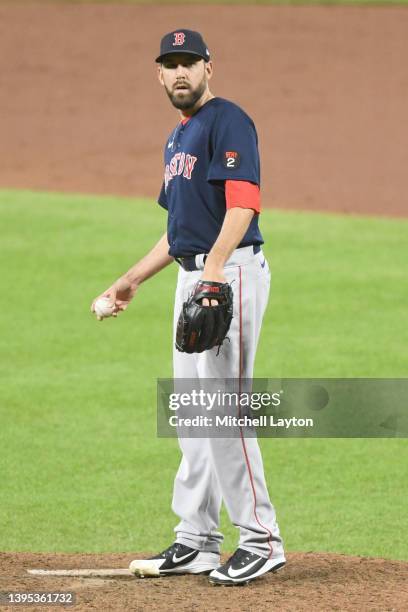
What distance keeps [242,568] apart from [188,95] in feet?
5.21

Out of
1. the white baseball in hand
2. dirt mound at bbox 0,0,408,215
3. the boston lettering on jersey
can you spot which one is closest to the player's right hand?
the white baseball in hand

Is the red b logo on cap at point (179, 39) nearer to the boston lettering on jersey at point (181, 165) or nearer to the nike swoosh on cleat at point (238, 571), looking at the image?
the boston lettering on jersey at point (181, 165)

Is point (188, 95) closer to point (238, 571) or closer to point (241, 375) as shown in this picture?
point (241, 375)

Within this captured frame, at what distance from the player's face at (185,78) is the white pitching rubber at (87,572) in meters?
1.64

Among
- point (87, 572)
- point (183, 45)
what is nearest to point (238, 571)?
point (87, 572)

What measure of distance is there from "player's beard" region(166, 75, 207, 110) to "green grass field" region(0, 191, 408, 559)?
6.66 feet

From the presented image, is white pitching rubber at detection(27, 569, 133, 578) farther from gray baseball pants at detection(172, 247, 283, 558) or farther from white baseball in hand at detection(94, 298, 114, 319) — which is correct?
white baseball in hand at detection(94, 298, 114, 319)

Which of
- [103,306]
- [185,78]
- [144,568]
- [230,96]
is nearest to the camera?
[185,78]

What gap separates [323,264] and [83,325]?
274 centimetres

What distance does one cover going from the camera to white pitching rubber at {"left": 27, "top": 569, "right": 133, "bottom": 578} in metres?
4.48

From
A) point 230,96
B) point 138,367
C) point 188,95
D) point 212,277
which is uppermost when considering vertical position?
point 230,96

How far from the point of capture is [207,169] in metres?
4.27

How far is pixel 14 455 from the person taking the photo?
663 cm

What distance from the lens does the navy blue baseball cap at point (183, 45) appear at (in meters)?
4.26
